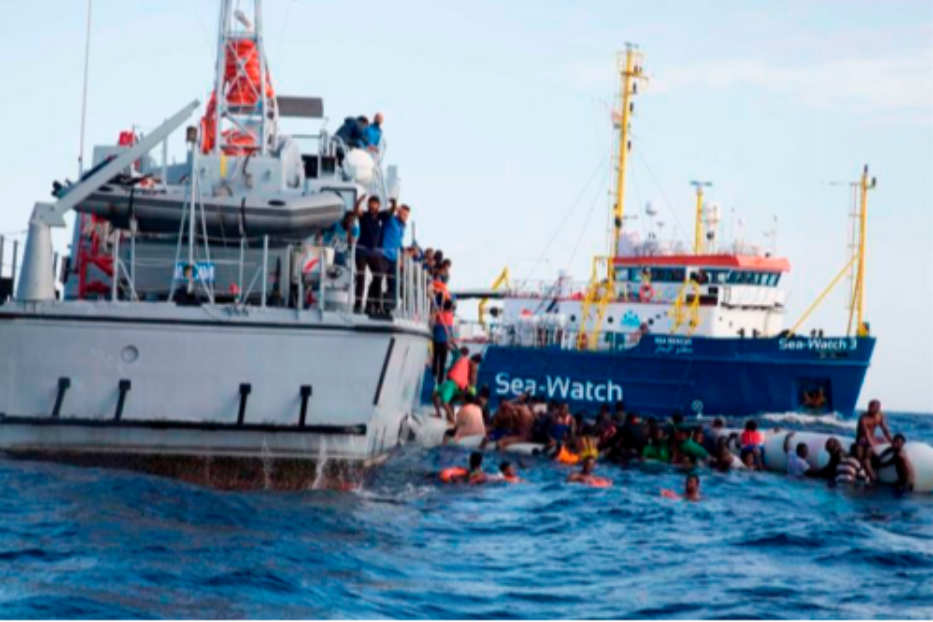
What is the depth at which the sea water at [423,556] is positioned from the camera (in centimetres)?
1065

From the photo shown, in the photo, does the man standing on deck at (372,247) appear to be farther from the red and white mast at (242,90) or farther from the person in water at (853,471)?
the person in water at (853,471)

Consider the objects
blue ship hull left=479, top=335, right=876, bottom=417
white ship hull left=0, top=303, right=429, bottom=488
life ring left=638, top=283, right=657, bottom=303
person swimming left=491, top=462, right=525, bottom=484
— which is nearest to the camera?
white ship hull left=0, top=303, right=429, bottom=488

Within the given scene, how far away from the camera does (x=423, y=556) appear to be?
42.1ft

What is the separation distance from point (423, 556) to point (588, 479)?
7.72 m

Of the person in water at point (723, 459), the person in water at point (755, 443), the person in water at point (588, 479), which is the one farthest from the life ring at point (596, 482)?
the person in water at point (755, 443)

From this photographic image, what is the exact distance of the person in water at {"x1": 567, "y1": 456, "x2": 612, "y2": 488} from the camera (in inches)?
797

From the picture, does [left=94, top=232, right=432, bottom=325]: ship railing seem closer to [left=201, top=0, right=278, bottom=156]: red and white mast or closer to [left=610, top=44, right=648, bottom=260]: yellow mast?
[left=201, top=0, right=278, bottom=156]: red and white mast

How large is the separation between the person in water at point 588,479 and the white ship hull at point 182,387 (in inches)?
221

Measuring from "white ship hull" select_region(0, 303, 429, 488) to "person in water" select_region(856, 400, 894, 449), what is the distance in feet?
33.9

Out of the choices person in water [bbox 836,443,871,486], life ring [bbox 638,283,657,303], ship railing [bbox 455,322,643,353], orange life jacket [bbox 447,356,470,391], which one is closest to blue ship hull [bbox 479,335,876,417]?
ship railing [bbox 455,322,643,353]

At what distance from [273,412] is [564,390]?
86.4ft

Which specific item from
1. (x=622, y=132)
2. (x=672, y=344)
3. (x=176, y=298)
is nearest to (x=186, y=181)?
(x=176, y=298)

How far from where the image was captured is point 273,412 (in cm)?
1530

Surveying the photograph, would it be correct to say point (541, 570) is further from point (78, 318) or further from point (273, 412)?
point (78, 318)
